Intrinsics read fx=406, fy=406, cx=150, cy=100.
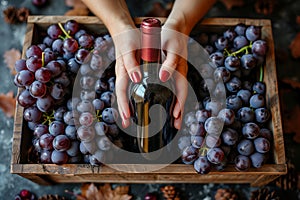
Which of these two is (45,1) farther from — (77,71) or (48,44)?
(77,71)

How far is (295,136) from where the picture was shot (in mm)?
1178

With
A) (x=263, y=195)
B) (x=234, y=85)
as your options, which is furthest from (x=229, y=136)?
(x=263, y=195)

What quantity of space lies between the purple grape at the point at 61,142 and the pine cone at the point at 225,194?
0.48m

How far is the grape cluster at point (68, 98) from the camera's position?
86 cm

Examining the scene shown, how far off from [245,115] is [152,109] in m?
0.22

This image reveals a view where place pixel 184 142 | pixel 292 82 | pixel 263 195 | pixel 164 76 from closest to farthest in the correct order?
pixel 164 76, pixel 184 142, pixel 263 195, pixel 292 82

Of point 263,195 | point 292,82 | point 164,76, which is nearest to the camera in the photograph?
point 164,76

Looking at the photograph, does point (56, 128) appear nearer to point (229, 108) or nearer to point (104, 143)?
point (104, 143)

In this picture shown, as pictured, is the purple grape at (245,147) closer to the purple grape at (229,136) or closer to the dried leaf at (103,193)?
the purple grape at (229,136)

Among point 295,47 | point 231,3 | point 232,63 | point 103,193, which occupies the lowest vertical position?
point 103,193

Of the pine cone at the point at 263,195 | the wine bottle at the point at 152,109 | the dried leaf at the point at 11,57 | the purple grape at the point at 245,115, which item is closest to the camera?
the wine bottle at the point at 152,109

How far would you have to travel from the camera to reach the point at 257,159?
0.87 m

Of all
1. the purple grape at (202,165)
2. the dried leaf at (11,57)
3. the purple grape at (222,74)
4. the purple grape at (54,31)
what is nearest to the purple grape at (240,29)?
the purple grape at (222,74)

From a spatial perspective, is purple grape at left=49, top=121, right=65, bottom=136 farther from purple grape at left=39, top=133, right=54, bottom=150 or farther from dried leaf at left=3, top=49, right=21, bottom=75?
dried leaf at left=3, top=49, right=21, bottom=75
